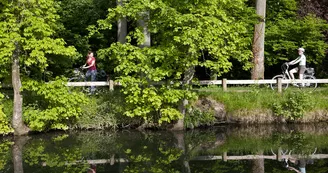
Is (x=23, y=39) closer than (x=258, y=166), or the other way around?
(x=258, y=166)

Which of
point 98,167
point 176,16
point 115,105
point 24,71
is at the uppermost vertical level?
point 176,16

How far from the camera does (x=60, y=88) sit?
45.4 feet

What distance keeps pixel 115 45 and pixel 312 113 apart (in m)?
6.33

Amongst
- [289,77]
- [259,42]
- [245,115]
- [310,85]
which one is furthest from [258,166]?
[310,85]

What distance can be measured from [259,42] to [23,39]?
788cm

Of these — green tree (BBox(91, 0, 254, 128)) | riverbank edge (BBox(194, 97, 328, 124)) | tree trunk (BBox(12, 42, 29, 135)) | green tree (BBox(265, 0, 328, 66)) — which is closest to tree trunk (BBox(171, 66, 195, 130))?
green tree (BBox(91, 0, 254, 128))

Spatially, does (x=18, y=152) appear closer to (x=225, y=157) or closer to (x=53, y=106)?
(x=53, y=106)

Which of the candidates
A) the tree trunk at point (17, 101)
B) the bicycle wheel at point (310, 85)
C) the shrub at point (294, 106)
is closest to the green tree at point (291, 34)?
the bicycle wheel at point (310, 85)

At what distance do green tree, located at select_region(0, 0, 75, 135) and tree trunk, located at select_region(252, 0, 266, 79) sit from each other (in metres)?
6.52

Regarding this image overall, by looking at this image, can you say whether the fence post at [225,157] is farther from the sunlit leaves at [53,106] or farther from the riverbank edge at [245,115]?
the sunlit leaves at [53,106]

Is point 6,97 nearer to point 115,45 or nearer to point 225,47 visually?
point 115,45

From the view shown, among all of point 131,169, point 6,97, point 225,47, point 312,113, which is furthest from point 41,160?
point 312,113

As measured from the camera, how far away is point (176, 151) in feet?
37.6

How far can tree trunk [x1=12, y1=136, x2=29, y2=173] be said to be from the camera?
33.0 feet
